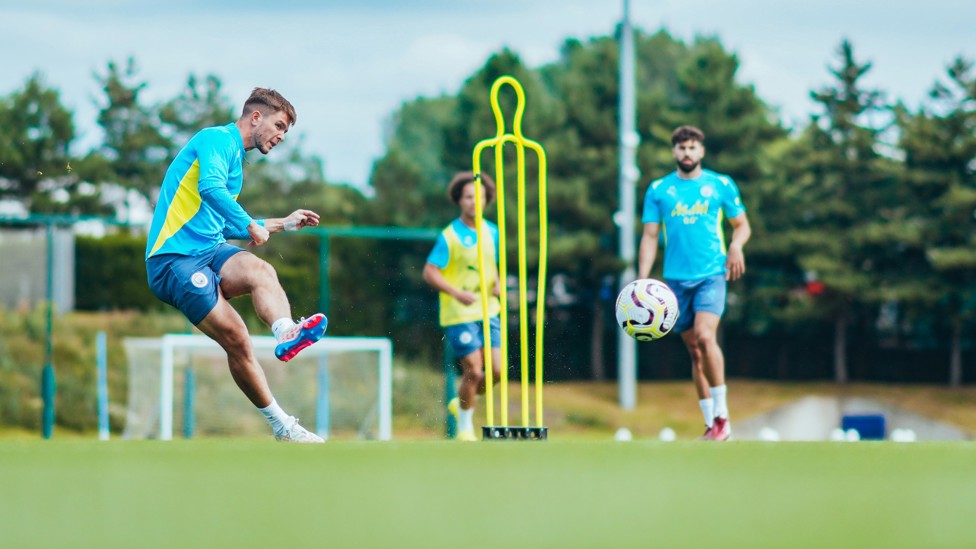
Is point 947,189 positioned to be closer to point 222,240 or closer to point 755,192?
point 755,192

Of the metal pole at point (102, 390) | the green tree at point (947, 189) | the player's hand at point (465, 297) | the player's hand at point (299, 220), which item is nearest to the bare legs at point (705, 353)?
the player's hand at point (465, 297)

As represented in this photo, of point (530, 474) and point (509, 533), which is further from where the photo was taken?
point (530, 474)

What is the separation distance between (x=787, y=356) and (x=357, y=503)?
98.2ft

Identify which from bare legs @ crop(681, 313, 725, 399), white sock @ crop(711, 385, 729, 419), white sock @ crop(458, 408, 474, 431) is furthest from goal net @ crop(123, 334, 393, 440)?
white sock @ crop(711, 385, 729, 419)

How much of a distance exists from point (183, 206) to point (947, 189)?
85.0 ft

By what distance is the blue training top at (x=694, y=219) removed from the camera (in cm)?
894

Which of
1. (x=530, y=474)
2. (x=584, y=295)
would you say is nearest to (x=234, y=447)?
(x=530, y=474)

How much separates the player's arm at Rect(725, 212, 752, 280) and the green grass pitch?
Result: 3.73 m

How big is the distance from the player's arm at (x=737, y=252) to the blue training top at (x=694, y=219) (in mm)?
57

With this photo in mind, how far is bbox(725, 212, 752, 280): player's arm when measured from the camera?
28.8 feet

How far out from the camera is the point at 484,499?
11.9 ft

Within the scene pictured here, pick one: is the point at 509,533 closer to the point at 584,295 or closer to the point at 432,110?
the point at 584,295

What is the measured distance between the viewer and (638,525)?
10.6ft

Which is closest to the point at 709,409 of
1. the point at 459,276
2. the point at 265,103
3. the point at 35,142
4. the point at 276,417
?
the point at 459,276
